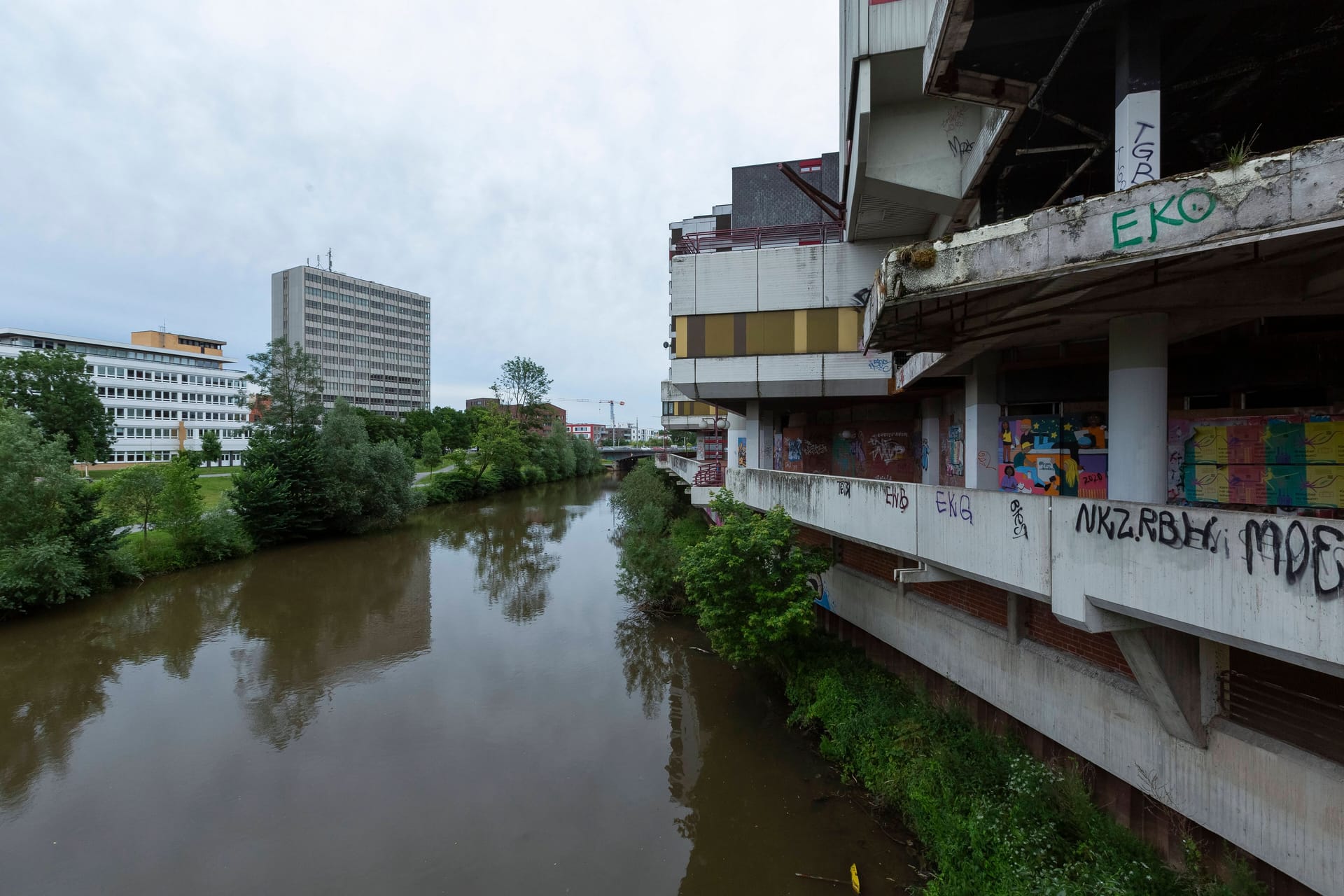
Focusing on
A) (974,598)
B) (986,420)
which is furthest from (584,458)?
(974,598)

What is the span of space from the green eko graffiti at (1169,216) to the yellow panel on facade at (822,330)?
32.6 ft

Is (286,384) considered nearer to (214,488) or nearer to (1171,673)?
(214,488)

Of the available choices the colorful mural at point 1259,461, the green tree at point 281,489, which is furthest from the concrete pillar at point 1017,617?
the green tree at point 281,489

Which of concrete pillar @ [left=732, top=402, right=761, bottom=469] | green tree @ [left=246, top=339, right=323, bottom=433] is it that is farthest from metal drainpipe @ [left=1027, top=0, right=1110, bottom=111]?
green tree @ [left=246, top=339, right=323, bottom=433]

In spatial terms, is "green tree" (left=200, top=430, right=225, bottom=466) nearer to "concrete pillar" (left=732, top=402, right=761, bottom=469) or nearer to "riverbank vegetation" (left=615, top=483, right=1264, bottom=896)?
"concrete pillar" (left=732, top=402, right=761, bottom=469)

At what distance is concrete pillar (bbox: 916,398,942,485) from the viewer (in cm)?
1483

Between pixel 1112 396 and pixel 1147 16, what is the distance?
13.5 ft

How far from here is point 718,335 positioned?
1548cm

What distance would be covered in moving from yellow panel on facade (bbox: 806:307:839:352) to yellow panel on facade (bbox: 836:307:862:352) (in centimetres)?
12

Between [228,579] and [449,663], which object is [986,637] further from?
[228,579]

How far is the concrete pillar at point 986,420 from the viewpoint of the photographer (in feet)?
34.2

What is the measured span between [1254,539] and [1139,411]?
238 centimetres

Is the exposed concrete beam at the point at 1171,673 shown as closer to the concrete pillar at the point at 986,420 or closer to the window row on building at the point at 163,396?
the concrete pillar at the point at 986,420

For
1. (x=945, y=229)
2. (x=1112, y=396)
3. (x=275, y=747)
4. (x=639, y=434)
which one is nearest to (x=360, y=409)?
(x=275, y=747)
